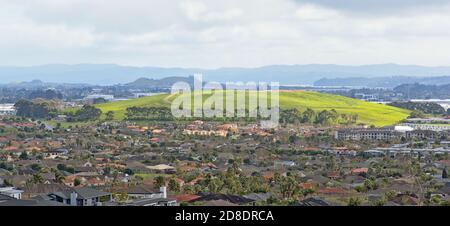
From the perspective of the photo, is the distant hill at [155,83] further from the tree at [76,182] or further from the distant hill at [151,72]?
the tree at [76,182]

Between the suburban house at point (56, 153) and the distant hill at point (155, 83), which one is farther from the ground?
the suburban house at point (56, 153)

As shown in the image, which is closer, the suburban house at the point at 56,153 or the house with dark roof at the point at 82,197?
the house with dark roof at the point at 82,197

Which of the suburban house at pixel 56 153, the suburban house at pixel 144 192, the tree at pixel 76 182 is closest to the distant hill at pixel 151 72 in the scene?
the suburban house at pixel 56 153

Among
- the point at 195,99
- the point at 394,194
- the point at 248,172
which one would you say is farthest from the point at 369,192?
the point at 195,99

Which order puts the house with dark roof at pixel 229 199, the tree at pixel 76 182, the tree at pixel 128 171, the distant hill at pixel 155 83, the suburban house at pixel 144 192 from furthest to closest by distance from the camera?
the distant hill at pixel 155 83
the tree at pixel 128 171
the tree at pixel 76 182
the suburban house at pixel 144 192
the house with dark roof at pixel 229 199

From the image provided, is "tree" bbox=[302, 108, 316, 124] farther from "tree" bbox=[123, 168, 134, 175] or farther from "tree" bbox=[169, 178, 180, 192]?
"tree" bbox=[169, 178, 180, 192]

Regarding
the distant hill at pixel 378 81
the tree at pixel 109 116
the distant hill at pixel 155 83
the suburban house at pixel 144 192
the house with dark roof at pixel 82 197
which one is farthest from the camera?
the distant hill at pixel 378 81

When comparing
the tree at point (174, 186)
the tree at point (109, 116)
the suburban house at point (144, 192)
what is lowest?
the tree at point (109, 116)
